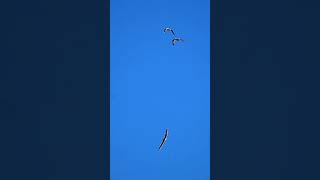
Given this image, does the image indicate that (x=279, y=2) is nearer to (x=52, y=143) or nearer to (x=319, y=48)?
(x=319, y=48)

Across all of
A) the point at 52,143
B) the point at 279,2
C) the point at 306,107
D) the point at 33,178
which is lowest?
the point at 33,178

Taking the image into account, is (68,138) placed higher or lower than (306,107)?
lower

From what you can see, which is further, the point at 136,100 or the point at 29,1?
the point at 136,100

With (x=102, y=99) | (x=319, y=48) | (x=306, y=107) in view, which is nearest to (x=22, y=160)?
(x=102, y=99)

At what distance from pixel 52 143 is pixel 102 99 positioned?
253 millimetres

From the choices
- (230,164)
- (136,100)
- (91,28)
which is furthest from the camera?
(136,100)

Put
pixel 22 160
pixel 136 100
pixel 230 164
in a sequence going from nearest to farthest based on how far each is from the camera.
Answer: pixel 22 160 < pixel 230 164 < pixel 136 100

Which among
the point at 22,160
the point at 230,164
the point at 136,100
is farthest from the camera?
the point at 136,100

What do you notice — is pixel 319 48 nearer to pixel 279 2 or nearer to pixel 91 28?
pixel 279 2

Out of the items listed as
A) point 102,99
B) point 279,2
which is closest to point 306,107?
point 279,2

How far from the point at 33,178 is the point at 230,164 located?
81 cm

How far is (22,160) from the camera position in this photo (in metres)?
1.10

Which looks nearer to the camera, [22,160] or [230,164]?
[22,160]

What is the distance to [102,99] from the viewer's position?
4.01 feet
